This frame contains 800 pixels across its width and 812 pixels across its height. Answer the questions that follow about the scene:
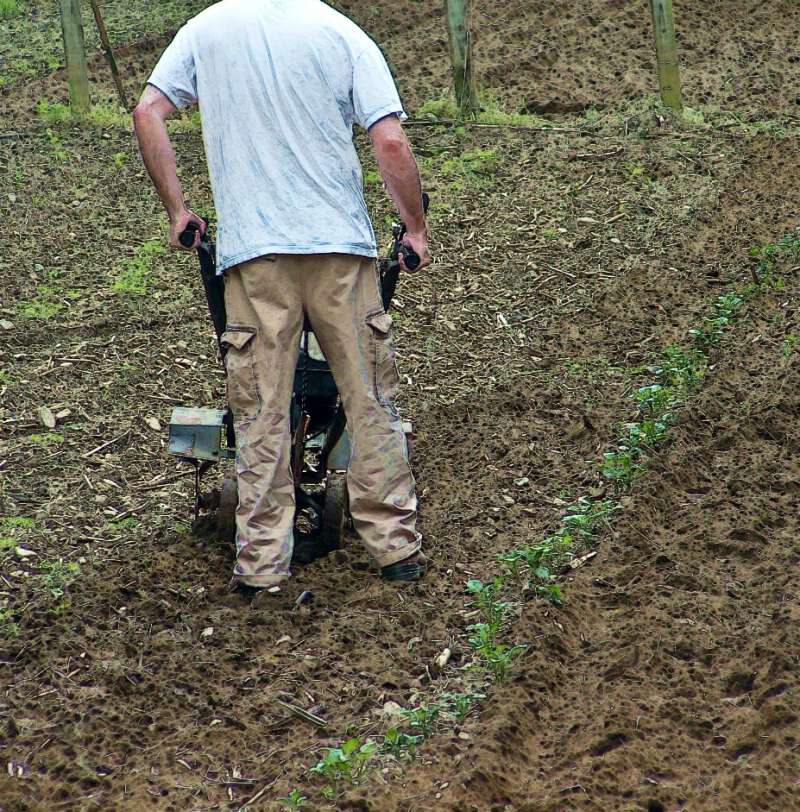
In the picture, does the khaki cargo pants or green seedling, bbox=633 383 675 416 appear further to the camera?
green seedling, bbox=633 383 675 416

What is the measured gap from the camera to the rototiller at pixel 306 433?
177 inches

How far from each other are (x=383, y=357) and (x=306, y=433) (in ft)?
1.79

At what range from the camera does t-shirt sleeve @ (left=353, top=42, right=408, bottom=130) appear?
13.6ft

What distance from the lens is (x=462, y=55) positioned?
9.45 m

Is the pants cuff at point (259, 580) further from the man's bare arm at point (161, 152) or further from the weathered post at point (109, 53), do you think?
the weathered post at point (109, 53)

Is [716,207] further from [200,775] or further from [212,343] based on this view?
[200,775]

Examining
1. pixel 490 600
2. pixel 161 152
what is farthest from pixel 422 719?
pixel 161 152

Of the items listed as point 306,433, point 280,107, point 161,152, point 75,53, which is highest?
point 280,107

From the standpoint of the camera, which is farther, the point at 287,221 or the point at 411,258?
the point at 411,258

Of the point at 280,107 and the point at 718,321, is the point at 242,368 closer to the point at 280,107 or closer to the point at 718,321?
the point at 280,107

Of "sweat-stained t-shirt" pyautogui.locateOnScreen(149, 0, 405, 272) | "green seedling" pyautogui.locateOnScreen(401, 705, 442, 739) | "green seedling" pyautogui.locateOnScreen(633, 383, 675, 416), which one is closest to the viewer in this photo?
"green seedling" pyautogui.locateOnScreen(401, 705, 442, 739)

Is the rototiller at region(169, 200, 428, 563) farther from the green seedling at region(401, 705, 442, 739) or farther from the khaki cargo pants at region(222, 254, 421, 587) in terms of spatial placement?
the green seedling at region(401, 705, 442, 739)

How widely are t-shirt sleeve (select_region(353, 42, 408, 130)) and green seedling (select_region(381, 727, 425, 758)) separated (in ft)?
6.61

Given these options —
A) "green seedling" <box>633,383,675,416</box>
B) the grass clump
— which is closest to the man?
"green seedling" <box>633,383,675,416</box>
